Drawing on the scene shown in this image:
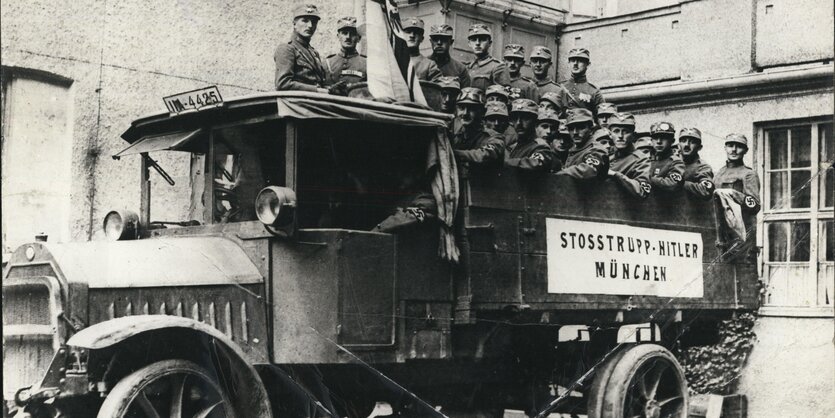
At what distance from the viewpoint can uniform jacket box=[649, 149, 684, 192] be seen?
24.2ft

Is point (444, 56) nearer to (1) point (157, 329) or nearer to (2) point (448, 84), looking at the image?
(2) point (448, 84)

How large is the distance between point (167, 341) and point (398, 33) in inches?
97.9

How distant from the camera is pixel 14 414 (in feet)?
15.4

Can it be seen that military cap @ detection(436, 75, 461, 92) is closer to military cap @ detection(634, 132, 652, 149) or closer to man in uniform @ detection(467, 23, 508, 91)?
man in uniform @ detection(467, 23, 508, 91)

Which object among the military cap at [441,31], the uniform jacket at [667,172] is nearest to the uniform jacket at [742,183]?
the uniform jacket at [667,172]

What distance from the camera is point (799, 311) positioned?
A: 9414mm

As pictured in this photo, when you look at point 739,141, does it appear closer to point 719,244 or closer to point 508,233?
point 719,244

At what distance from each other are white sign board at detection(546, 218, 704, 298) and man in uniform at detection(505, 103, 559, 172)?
Answer: 1.46 ft

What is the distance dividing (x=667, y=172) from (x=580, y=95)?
1.61 meters

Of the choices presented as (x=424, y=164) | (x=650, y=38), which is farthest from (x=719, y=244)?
(x=650, y=38)

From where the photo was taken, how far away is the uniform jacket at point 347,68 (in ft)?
24.3

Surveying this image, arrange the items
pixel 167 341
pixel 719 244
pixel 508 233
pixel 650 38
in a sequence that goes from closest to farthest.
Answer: pixel 167 341, pixel 508 233, pixel 719 244, pixel 650 38

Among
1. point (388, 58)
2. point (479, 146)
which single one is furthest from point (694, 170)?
point (388, 58)

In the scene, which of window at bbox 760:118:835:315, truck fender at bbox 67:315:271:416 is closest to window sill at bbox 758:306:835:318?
window at bbox 760:118:835:315
